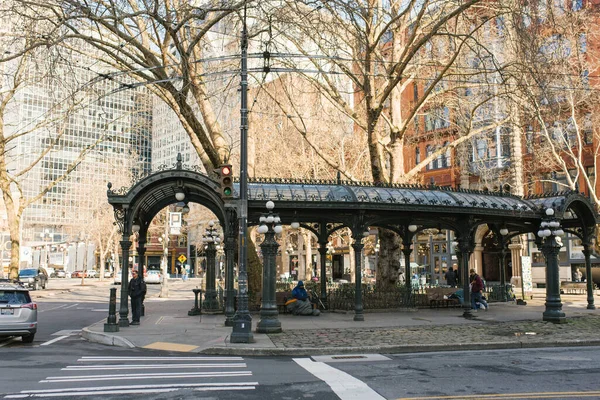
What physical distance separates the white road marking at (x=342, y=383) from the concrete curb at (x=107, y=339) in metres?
5.37

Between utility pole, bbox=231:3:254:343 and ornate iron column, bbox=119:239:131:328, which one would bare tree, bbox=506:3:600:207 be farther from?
ornate iron column, bbox=119:239:131:328

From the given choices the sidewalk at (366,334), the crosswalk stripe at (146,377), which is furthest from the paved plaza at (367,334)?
the crosswalk stripe at (146,377)

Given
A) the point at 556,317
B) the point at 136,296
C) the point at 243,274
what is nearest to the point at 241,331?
the point at 243,274

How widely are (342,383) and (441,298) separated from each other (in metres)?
17.0

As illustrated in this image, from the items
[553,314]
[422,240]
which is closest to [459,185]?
[422,240]

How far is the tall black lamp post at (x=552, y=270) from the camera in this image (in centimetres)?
1788

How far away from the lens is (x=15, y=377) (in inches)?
358

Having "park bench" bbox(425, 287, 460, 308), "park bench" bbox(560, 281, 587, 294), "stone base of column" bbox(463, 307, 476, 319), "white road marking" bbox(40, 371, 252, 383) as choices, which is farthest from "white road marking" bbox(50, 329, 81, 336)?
"park bench" bbox(560, 281, 587, 294)

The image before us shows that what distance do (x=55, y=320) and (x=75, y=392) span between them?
48.9 ft

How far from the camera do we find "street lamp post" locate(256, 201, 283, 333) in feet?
49.3

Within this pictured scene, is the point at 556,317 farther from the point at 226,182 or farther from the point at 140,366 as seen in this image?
the point at 140,366

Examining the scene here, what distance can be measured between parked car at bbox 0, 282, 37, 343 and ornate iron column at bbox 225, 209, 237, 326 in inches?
224

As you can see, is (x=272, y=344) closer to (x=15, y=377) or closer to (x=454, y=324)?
(x=15, y=377)

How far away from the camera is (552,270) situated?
18547mm
